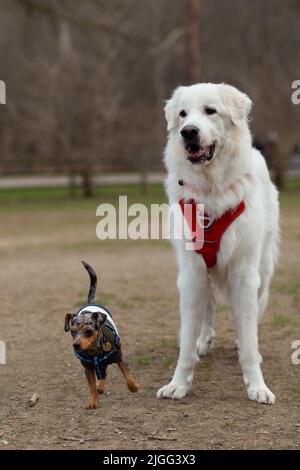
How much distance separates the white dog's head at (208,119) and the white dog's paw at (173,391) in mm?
1397

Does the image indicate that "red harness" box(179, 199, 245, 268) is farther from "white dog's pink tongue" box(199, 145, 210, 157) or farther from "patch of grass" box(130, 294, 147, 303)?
"patch of grass" box(130, 294, 147, 303)

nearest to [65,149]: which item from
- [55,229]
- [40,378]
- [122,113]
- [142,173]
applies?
[122,113]

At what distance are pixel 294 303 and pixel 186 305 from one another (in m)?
2.80

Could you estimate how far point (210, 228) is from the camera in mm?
4539

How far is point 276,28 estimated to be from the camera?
3747 centimetres

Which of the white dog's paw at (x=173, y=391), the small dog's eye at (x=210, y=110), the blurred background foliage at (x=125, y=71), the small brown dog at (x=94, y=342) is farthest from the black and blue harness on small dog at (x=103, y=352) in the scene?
the blurred background foliage at (x=125, y=71)

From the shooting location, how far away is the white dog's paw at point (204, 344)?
18.1 feet

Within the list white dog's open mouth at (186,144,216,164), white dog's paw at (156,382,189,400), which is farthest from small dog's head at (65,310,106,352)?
white dog's open mouth at (186,144,216,164)

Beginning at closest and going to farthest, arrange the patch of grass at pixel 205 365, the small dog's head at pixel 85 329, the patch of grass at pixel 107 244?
the small dog's head at pixel 85 329 → the patch of grass at pixel 205 365 → the patch of grass at pixel 107 244

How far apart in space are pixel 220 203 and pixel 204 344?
4.72 feet

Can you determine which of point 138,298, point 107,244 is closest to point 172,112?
point 138,298

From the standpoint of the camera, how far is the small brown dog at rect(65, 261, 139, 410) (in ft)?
13.0

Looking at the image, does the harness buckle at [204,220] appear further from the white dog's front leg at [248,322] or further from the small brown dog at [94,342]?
the small brown dog at [94,342]

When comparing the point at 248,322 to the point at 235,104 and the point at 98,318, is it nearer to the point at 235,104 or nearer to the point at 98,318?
the point at 98,318
